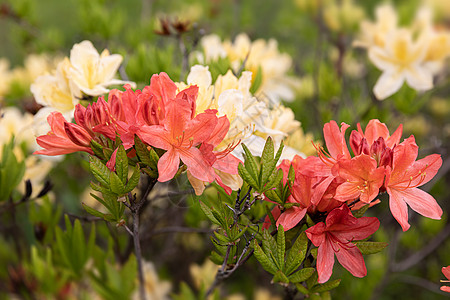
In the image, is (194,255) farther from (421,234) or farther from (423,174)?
(423,174)

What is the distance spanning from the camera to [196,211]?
1405 mm

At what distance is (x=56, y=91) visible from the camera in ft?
3.27

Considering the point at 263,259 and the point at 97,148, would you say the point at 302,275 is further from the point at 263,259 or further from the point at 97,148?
the point at 97,148

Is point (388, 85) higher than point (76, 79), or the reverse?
point (76, 79)

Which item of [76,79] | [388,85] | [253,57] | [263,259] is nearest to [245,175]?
[263,259]

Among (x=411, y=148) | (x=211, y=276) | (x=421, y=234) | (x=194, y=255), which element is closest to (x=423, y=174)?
(x=411, y=148)

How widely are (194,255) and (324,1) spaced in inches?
64.9

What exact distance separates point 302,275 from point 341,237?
0.10 metres

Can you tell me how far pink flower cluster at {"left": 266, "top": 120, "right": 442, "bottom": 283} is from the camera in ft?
2.16

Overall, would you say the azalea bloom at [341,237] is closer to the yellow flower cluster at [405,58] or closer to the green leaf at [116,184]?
the green leaf at [116,184]

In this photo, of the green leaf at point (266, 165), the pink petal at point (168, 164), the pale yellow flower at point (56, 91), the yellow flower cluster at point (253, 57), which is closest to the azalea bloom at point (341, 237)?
the green leaf at point (266, 165)

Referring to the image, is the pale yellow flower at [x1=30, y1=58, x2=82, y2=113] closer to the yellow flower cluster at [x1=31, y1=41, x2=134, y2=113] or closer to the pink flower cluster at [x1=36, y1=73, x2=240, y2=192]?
the yellow flower cluster at [x1=31, y1=41, x2=134, y2=113]

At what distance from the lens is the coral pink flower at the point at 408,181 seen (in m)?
0.67

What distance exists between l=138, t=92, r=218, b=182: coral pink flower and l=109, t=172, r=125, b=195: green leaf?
0.25 ft
